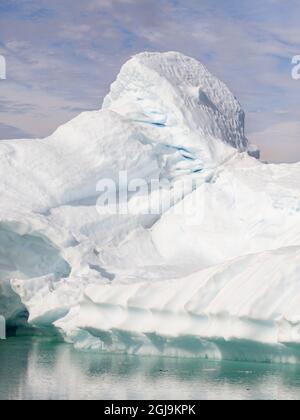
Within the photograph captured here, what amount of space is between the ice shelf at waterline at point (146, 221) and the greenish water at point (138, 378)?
0.39m

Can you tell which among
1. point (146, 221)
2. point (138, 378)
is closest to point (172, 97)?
point (146, 221)

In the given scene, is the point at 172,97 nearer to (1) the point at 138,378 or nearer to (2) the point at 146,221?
(2) the point at 146,221

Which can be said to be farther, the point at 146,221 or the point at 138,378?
the point at 146,221

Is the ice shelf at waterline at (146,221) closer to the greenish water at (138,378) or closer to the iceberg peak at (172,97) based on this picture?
the iceberg peak at (172,97)

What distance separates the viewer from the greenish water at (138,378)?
11898mm

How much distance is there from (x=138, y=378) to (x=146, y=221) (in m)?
7.86

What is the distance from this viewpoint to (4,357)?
51.3ft

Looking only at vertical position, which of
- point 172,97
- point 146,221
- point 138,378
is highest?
point 172,97

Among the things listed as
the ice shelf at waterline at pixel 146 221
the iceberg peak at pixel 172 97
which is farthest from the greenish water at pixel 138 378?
the iceberg peak at pixel 172 97

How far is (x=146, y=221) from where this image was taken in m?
20.6

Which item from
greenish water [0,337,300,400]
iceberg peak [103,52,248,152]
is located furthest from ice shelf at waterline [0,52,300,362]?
Answer: greenish water [0,337,300,400]

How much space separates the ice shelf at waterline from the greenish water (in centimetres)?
39

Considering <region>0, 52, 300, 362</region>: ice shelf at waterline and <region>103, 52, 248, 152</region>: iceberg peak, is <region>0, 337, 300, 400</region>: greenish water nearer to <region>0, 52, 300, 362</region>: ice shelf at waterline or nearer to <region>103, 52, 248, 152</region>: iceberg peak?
<region>0, 52, 300, 362</region>: ice shelf at waterline
